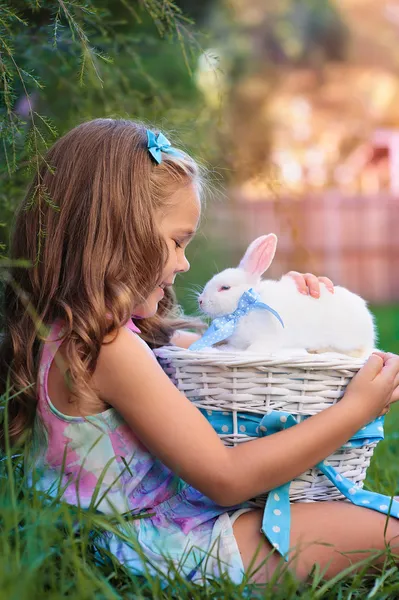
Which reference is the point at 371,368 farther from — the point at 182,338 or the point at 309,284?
the point at 182,338

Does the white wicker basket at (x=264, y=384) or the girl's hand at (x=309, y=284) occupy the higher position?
the girl's hand at (x=309, y=284)

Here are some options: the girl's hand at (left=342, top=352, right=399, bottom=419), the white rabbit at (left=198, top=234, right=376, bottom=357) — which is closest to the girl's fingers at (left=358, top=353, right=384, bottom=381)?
the girl's hand at (left=342, top=352, right=399, bottom=419)

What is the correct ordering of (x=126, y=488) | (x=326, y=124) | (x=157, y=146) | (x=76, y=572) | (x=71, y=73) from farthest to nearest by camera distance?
Answer: (x=326, y=124)
(x=71, y=73)
(x=157, y=146)
(x=126, y=488)
(x=76, y=572)

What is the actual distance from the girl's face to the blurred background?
30 centimetres

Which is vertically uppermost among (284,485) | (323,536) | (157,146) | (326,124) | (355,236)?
(157,146)

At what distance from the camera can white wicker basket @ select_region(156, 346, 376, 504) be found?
1.67m

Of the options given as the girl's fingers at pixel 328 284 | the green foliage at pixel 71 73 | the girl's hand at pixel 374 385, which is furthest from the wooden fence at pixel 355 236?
the girl's hand at pixel 374 385

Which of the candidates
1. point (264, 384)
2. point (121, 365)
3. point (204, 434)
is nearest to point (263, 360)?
point (264, 384)

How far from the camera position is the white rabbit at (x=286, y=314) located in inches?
79.3

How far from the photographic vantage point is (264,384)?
→ 66.6 inches

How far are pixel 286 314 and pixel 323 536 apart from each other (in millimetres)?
593

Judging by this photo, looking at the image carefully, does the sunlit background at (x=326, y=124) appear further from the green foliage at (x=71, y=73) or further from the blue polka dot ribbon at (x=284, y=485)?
the blue polka dot ribbon at (x=284, y=485)

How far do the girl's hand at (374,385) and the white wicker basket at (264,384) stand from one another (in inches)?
1.1

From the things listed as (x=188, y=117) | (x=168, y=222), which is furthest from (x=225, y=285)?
(x=188, y=117)
